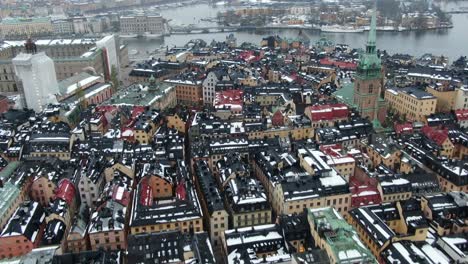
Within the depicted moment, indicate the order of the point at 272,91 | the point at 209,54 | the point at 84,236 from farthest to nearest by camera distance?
1. the point at 209,54
2. the point at 272,91
3. the point at 84,236

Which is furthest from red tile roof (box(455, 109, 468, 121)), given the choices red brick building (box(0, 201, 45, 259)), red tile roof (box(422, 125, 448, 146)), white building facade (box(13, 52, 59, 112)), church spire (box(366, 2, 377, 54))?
white building facade (box(13, 52, 59, 112))

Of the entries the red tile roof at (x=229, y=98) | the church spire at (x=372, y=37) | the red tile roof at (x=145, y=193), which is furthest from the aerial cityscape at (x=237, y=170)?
the red tile roof at (x=229, y=98)

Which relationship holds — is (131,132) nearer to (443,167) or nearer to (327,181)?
(327,181)

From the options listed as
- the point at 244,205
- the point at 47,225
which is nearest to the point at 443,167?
the point at 244,205

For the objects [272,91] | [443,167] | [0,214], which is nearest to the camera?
[0,214]

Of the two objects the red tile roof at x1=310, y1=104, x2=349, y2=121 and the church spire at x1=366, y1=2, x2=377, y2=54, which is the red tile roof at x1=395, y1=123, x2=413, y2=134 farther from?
the church spire at x1=366, y1=2, x2=377, y2=54

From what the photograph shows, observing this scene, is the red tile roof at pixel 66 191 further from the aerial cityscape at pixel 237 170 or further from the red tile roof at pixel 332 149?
the red tile roof at pixel 332 149
